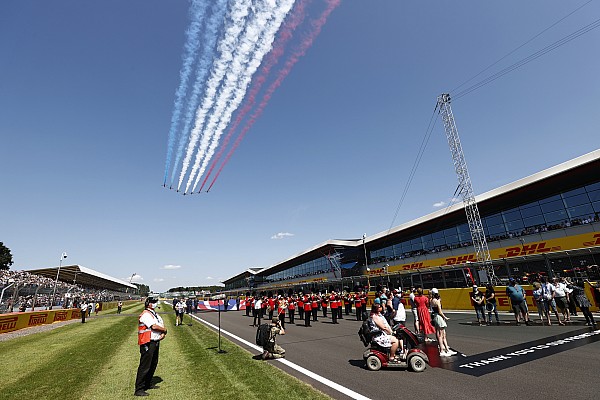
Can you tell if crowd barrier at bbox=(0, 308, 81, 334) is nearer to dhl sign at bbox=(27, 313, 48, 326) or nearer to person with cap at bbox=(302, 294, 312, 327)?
dhl sign at bbox=(27, 313, 48, 326)

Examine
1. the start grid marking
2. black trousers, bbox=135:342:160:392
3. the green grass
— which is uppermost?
black trousers, bbox=135:342:160:392

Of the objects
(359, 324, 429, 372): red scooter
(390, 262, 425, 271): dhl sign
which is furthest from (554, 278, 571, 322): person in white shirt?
(390, 262, 425, 271): dhl sign

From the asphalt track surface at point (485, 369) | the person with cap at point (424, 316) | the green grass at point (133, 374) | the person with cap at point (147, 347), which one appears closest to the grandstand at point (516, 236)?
the asphalt track surface at point (485, 369)

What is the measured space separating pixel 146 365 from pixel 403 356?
5.59m

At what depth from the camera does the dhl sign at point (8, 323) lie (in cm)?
1728

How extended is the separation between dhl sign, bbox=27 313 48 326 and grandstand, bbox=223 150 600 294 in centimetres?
2515

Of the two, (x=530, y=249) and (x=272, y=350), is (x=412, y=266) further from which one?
(x=272, y=350)

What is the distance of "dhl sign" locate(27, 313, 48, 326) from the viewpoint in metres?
20.8

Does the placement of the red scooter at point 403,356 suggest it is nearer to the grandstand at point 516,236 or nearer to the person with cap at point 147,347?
the person with cap at point 147,347

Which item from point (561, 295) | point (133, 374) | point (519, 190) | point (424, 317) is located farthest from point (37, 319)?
point (519, 190)

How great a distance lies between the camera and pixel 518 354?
753 cm

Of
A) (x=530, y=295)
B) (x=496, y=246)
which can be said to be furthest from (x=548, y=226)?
(x=530, y=295)

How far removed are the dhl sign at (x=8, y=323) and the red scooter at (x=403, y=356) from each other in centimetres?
2180

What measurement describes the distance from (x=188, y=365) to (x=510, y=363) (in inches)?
312
